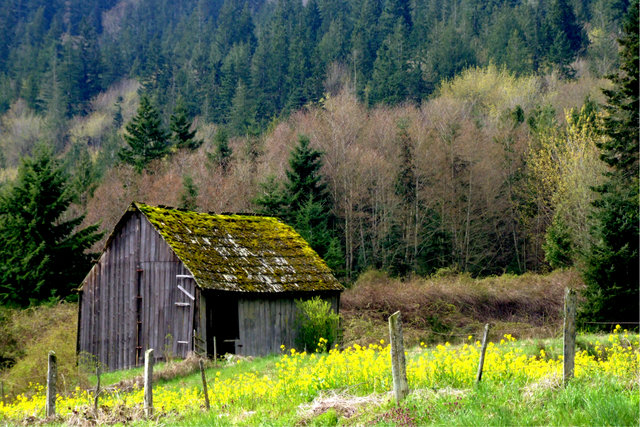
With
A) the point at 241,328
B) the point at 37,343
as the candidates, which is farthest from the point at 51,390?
the point at 37,343

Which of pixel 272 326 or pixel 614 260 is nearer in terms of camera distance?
pixel 272 326

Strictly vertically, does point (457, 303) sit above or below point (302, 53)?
below

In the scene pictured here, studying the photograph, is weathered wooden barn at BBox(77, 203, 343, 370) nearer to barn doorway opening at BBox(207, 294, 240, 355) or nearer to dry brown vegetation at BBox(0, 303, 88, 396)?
barn doorway opening at BBox(207, 294, 240, 355)

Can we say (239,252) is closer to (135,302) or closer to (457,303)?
(135,302)

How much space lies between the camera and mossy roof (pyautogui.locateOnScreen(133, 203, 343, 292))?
82.1 feet

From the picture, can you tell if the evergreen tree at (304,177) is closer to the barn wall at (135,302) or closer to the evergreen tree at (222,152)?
the evergreen tree at (222,152)

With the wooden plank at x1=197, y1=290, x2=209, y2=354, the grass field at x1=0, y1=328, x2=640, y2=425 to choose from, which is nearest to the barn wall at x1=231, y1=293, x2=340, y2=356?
the wooden plank at x1=197, y1=290, x2=209, y2=354

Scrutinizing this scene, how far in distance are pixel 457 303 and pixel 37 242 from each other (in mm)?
21778

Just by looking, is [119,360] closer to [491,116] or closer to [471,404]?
[471,404]

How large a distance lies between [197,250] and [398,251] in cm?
2590

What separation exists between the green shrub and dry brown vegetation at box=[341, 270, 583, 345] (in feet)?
25.6

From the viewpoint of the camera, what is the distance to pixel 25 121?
325 ft

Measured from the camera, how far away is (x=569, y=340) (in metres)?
10.6

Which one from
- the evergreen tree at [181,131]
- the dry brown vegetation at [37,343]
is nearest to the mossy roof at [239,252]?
the dry brown vegetation at [37,343]
